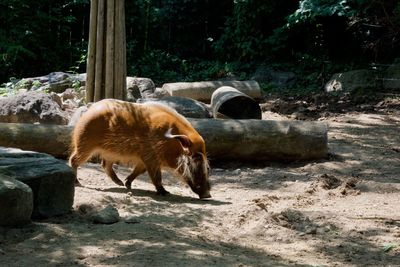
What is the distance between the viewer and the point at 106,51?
10.3m

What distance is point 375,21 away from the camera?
15367mm

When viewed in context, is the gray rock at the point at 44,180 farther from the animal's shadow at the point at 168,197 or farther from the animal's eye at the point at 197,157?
the animal's eye at the point at 197,157

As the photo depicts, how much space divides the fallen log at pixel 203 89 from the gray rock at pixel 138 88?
56 centimetres

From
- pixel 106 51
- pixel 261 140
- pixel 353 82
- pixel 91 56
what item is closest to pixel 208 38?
pixel 353 82

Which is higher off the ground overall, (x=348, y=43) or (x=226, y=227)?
(x=348, y=43)

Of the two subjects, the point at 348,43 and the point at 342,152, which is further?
the point at 348,43

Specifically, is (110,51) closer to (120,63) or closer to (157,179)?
(120,63)

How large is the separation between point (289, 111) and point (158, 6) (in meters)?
9.03

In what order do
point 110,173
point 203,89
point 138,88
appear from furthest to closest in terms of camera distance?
point 203,89, point 138,88, point 110,173

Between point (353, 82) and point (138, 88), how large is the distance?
Answer: 5.08 metres

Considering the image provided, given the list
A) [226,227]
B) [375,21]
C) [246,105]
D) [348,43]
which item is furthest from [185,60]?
[226,227]

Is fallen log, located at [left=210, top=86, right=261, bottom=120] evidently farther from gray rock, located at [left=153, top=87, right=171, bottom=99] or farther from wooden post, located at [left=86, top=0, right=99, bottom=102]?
gray rock, located at [left=153, top=87, right=171, bottom=99]

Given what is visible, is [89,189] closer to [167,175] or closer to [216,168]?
[167,175]

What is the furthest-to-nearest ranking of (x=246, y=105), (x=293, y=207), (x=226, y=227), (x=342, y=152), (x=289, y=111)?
(x=289, y=111) → (x=246, y=105) → (x=342, y=152) → (x=293, y=207) → (x=226, y=227)
